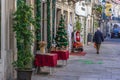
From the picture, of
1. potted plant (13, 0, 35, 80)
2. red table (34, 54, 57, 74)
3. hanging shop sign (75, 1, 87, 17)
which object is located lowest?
red table (34, 54, 57, 74)

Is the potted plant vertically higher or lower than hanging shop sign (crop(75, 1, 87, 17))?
lower

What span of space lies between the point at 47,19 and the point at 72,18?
10.9 meters

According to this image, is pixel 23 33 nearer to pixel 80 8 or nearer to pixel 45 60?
pixel 45 60

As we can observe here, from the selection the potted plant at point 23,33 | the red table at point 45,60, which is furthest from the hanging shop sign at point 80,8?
the potted plant at point 23,33

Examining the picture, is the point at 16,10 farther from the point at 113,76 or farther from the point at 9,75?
the point at 113,76

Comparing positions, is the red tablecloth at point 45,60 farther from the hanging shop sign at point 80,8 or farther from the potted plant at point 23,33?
the hanging shop sign at point 80,8

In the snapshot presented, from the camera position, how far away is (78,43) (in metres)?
28.5

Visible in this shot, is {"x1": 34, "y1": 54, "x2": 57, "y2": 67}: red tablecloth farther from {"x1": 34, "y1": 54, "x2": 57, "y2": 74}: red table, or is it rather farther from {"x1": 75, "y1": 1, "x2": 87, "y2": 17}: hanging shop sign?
{"x1": 75, "y1": 1, "x2": 87, "y2": 17}: hanging shop sign

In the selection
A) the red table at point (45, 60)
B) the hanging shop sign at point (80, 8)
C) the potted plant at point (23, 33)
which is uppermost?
the hanging shop sign at point (80, 8)

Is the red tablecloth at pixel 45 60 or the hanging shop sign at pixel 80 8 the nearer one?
the red tablecloth at pixel 45 60

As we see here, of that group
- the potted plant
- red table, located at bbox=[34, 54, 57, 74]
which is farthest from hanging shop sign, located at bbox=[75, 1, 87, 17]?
the potted plant

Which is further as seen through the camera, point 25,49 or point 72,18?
point 72,18

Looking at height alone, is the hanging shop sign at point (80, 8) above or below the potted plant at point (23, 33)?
above

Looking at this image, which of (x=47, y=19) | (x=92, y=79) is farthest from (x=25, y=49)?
(x=47, y=19)
